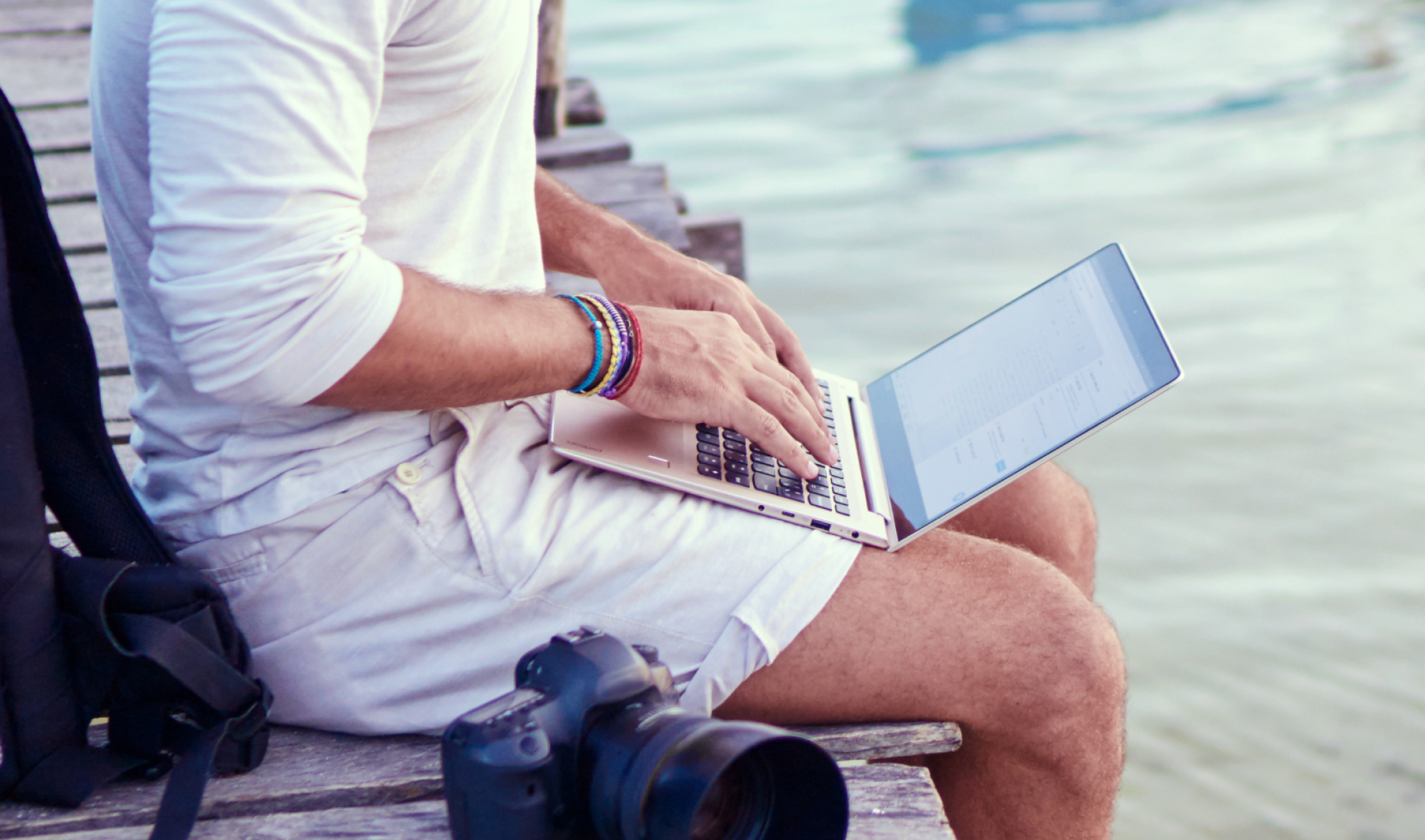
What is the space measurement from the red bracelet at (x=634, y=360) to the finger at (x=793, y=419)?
14 cm

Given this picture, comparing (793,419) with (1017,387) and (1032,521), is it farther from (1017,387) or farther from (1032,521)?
(1032,521)

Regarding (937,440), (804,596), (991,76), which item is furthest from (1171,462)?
(991,76)

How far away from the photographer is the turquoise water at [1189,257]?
324 cm

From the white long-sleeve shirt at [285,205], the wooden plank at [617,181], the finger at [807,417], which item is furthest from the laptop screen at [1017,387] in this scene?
the wooden plank at [617,181]

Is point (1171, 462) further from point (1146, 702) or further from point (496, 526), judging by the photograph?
point (496, 526)

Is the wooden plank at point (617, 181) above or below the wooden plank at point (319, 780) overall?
above

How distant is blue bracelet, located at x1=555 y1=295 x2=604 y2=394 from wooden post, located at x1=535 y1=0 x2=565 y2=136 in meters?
2.20

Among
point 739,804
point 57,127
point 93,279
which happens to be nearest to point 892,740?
point 739,804

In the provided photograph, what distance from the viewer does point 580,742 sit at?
3.32 feet

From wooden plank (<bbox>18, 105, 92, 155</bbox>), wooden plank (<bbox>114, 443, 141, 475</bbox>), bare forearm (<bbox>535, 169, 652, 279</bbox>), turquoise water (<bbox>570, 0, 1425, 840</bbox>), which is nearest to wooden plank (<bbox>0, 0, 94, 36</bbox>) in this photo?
wooden plank (<bbox>18, 105, 92, 155</bbox>)

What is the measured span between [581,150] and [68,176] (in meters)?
1.24

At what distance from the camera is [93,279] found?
2500 mm

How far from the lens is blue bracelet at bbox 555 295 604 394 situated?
50.8 inches

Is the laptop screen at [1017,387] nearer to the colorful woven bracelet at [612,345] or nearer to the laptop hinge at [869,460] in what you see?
the laptop hinge at [869,460]
